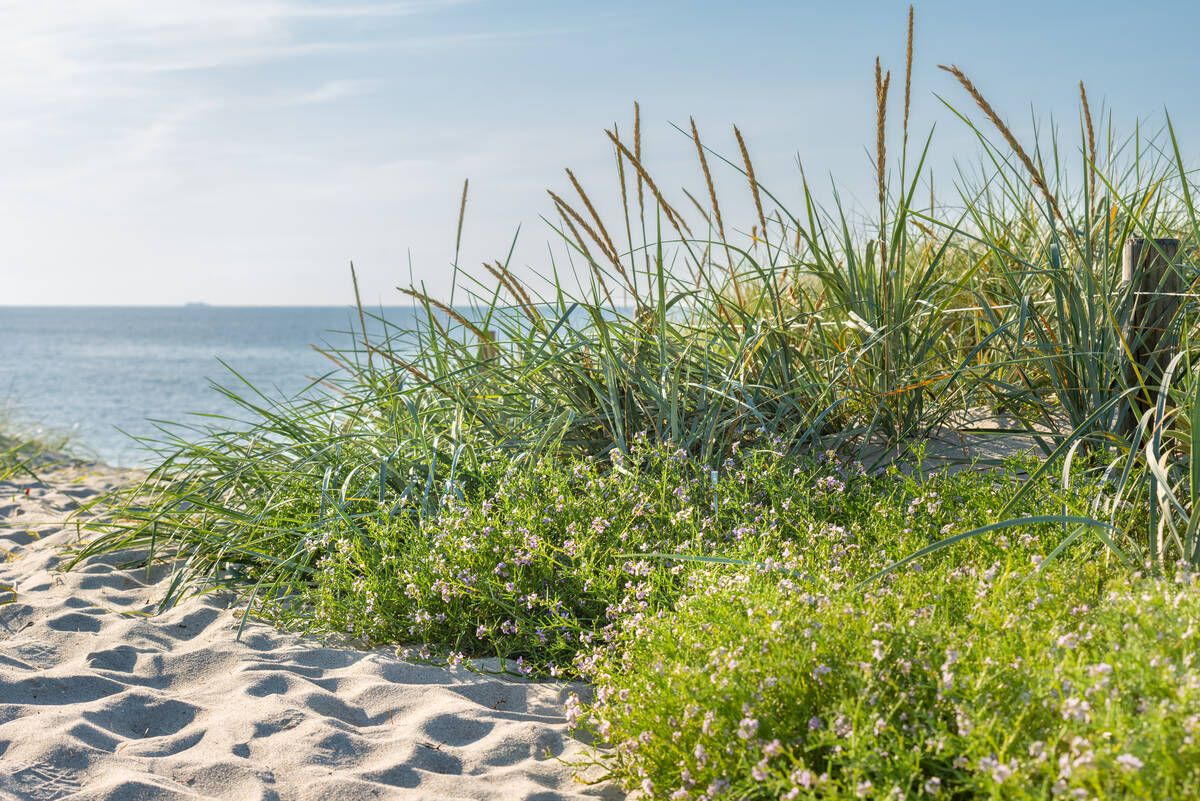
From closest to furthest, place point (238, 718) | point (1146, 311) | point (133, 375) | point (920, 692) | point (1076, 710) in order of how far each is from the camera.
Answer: point (1076, 710) → point (920, 692) → point (238, 718) → point (1146, 311) → point (133, 375)

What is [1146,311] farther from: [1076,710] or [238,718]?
[238,718]

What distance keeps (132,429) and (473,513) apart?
20.0 m

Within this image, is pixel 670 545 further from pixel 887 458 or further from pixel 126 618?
pixel 126 618

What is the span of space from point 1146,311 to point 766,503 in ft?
5.84

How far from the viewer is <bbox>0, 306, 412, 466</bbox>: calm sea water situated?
1505 cm

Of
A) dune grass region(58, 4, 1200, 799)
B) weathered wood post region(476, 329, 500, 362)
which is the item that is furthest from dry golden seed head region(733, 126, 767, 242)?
weathered wood post region(476, 329, 500, 362)

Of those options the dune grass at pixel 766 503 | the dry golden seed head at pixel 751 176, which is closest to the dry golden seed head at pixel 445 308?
the dune grass at pixel 766 503

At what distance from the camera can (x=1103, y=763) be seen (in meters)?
1.44

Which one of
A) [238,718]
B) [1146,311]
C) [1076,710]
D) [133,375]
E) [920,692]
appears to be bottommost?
[133,375]

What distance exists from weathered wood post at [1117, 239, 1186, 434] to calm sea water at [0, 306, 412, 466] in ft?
10.8

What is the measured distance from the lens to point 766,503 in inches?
136

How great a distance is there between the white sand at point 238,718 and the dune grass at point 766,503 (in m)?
0.17

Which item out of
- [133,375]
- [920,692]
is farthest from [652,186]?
[133,375]

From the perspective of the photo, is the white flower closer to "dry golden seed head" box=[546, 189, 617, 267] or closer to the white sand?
the white sand
